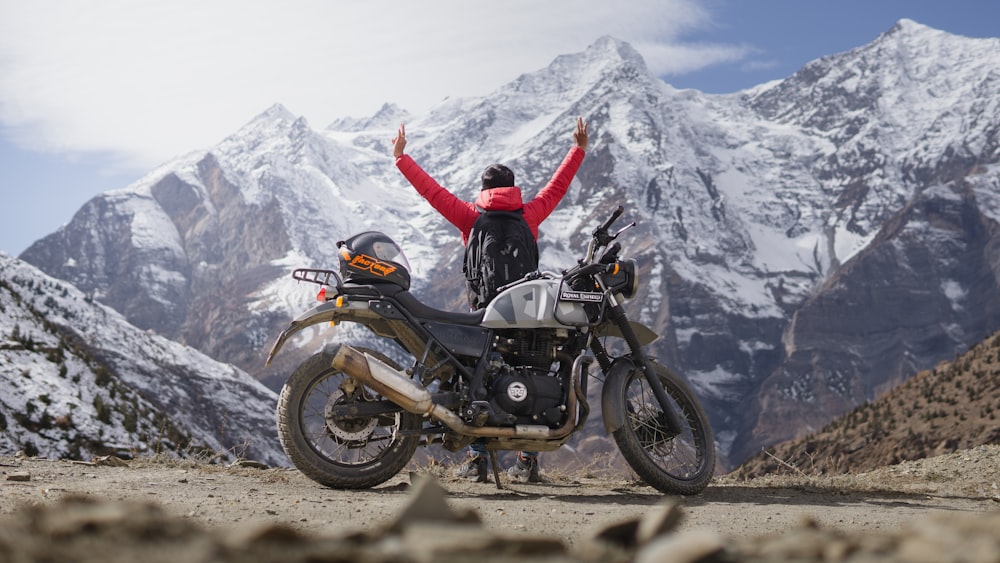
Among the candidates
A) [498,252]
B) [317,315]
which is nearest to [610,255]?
[498,252]

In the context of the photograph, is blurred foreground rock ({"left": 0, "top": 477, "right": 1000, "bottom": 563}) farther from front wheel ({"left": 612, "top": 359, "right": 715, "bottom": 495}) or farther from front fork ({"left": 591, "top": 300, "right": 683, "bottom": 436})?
front fork ({"left": 591, "top": 300, "right": 683, "bottom": 436})

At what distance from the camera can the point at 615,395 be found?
6855 mm

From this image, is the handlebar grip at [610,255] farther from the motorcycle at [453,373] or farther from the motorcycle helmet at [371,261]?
the motorcycle helmet at [371,261]

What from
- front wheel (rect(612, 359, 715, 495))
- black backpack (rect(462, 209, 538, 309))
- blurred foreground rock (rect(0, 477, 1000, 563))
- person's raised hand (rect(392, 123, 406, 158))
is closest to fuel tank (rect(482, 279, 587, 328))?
front wheel (rect(612, 359, 715, 495))

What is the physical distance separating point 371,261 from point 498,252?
1.25 m

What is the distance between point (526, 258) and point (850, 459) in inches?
1402

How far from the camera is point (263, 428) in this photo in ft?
210

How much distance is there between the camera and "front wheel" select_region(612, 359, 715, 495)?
6895mm

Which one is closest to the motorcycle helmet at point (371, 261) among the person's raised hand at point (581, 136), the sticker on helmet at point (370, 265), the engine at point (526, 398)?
the sticker on helmet at point (370, 265)

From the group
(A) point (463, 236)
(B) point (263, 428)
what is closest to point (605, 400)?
(A) point (463, 236)

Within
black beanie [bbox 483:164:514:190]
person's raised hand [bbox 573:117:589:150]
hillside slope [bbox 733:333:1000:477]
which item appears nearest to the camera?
black beanie [bbox 483:164:514:190]

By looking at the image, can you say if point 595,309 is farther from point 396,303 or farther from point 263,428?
point 263,428

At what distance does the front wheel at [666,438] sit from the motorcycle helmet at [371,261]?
1728 mm

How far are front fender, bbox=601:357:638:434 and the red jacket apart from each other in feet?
5.03
